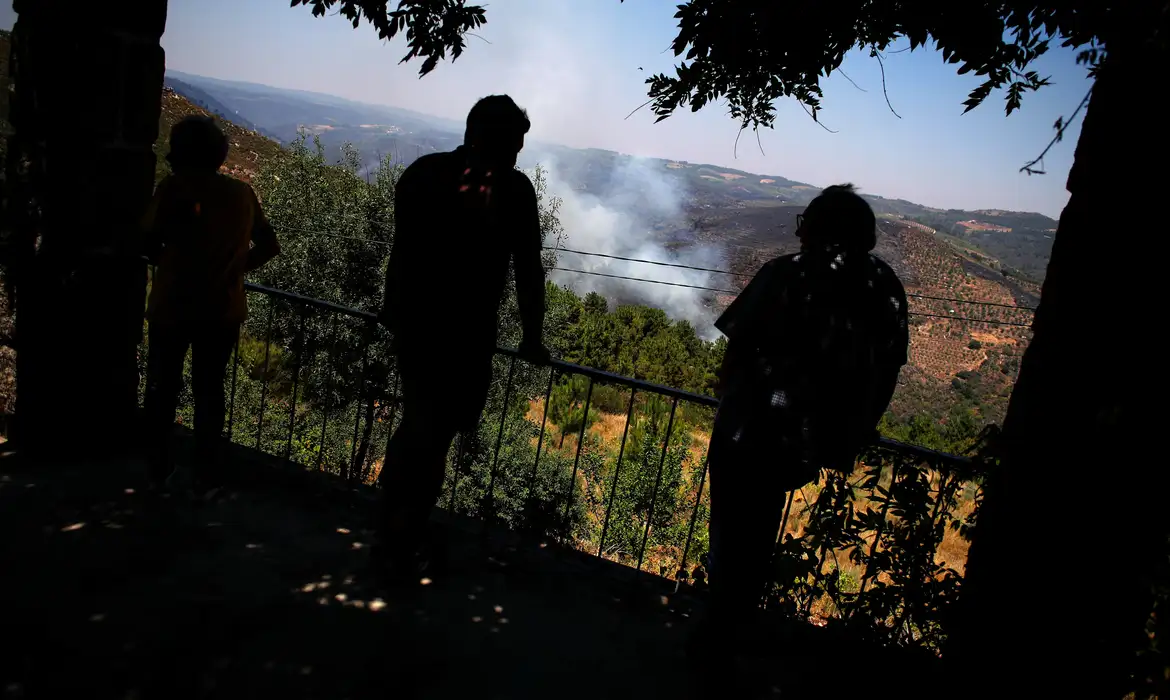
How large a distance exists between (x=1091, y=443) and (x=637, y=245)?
118359mm

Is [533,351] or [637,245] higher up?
[533,351]

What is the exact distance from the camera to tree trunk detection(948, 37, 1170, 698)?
1.91m

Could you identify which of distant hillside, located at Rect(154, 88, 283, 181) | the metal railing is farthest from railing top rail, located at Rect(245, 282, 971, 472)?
distant hillside, located at Rect(154, 88, 283, 181)

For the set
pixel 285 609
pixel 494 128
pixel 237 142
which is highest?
pixel 237 142

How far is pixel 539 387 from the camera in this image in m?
18.6

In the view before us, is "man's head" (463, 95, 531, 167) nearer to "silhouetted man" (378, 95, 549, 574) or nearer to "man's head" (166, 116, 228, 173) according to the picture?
"silhouetted man" (378, 95, 549, 574)

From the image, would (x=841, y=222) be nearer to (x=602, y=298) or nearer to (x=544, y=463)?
(x=544, y=463)

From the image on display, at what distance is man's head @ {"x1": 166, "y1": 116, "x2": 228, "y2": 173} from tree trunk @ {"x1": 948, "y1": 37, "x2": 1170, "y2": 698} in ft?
10.6

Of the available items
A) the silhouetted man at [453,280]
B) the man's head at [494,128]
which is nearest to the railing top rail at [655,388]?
the silhouetted man at [453,280]

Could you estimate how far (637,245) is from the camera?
390 feet

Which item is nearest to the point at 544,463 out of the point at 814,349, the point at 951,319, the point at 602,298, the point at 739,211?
the point at 814,349

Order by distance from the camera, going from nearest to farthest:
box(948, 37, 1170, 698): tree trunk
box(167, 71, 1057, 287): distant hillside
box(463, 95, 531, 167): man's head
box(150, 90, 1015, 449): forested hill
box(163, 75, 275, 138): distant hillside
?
1. box(948, 37, 1170, 698): tree trunk
2. box(463, 95, 531, 167): man's head
3. box(150, 90, 1015, 449): forested hill
4. box(163, 75, 275, 138): distant hillside
5. box(167, 71, 1057, 287): distant hillside

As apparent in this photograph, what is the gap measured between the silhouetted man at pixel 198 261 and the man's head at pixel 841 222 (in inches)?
95.4

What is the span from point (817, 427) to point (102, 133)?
3.58 meters
